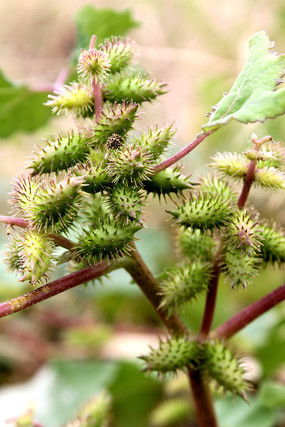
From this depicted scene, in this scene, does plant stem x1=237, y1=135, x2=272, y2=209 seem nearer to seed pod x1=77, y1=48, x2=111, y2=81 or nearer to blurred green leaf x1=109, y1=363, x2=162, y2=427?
seed pod x1=77, y1=48, x2=111, y2=81

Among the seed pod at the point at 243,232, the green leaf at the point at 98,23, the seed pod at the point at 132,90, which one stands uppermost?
the green leaf at the point at 98,23

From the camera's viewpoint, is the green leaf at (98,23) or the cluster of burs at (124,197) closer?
the cluster of burs at (124,197)

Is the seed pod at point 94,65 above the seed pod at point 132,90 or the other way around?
above

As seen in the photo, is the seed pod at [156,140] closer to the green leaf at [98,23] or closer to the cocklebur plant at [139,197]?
the cocklebur plant at [139,197]

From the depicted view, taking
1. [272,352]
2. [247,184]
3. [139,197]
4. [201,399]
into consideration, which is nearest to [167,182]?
[139,197]

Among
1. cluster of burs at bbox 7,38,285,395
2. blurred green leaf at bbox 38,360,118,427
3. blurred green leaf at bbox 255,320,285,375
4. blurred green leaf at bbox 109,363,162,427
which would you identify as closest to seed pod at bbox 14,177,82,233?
cluster of burs at bbox 7,38,285,395

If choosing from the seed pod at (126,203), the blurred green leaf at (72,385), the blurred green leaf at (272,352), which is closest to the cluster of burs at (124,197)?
the seed pod at (126,203)

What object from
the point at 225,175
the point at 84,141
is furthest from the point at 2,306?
the point at 225,175
